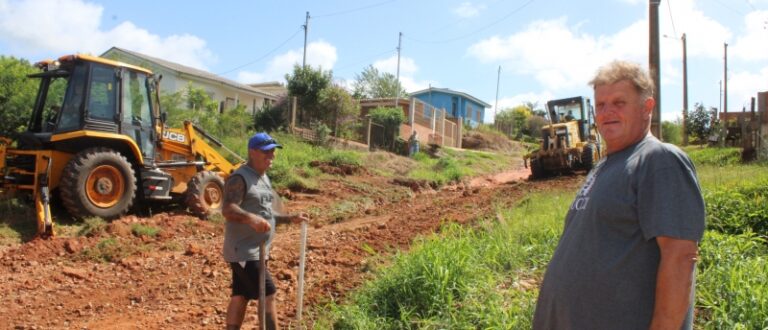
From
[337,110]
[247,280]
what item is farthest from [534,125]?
[247,280]

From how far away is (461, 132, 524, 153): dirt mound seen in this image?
108 feet

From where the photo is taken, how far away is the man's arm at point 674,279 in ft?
5.95

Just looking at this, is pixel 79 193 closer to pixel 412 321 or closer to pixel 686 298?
pixel 412 321

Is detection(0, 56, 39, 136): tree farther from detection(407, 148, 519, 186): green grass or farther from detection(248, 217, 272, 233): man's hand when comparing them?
detection(248, 217, 272, 233): man's hand

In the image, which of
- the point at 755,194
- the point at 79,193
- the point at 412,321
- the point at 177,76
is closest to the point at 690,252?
the point at 412,321

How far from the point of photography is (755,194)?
666 centimetres

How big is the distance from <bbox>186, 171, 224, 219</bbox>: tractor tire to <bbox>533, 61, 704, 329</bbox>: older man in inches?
316

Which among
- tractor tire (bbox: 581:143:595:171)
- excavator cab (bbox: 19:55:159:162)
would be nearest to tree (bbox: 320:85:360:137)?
tractor tire (bbox: 581:143:595:171)

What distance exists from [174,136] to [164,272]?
14.5 feet

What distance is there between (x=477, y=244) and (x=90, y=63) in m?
6.39

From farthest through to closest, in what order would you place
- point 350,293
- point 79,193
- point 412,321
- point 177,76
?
point 177,76 → point 79,193 → point 350,293 → point 412,321

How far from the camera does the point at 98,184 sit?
8508 mm

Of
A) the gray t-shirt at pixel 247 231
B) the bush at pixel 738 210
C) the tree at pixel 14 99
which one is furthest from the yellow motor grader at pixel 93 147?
the bush at pixel 738 210

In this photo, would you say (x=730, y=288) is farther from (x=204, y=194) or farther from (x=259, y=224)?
(x=204, y=194)
